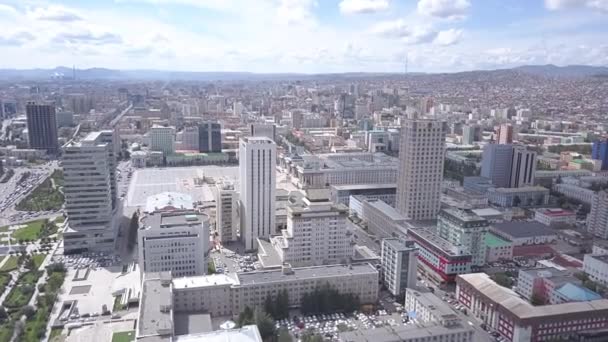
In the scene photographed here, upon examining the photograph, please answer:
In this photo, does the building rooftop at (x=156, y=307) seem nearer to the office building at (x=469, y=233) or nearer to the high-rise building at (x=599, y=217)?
the office building at (x=469, y=233)

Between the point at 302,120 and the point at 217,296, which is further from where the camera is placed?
the point at 302,120

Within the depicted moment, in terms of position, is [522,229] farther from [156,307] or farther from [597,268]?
[156,307]

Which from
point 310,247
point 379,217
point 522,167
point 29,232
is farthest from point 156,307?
point 522,167

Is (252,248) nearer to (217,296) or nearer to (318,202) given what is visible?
(318,202)

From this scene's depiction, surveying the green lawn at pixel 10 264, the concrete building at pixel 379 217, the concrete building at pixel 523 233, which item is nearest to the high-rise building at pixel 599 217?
the concrete building at pixel 523 233

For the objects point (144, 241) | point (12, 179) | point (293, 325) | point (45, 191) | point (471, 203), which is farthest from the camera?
point (12, 179)

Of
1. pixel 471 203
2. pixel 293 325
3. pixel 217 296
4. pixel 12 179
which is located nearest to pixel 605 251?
pixel 471 203

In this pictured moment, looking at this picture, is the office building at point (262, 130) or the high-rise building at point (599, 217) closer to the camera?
the high-rise building at point (599, 217)
